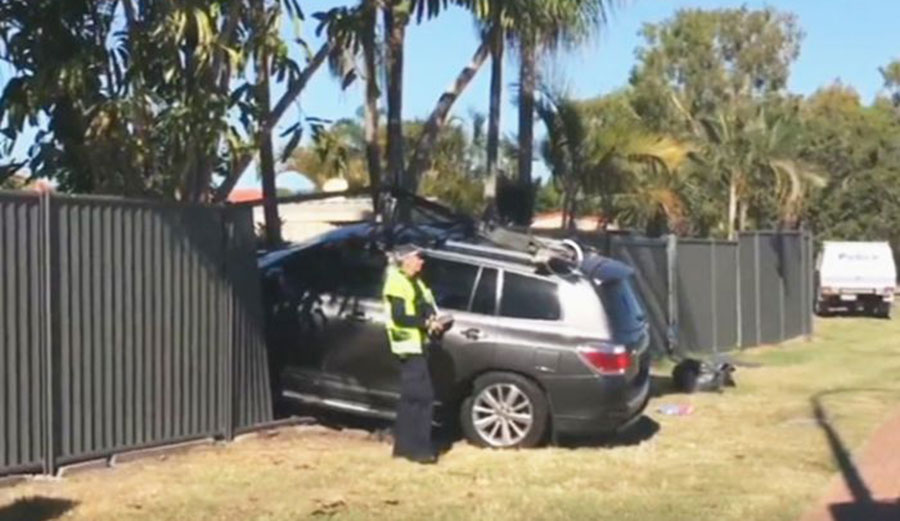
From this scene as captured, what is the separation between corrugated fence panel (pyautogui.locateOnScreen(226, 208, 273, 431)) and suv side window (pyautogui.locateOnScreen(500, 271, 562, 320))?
6.67ft

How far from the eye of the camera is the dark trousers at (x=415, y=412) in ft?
42.2

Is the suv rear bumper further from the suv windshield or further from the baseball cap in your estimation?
the baseball cap

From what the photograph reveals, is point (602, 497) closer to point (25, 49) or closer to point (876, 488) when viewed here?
point (876, 488)

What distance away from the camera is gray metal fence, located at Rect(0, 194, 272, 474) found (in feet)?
37.2

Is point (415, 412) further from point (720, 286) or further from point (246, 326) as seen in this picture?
point (720, 286)

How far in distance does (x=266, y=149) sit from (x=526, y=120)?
828 cm

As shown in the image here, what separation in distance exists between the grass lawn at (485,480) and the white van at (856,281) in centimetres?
2581

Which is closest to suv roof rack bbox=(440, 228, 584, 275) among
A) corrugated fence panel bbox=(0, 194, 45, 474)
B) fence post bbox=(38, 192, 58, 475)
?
fence post bbox=(38, 192, 58, 475)

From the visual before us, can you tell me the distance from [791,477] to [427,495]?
120 inches

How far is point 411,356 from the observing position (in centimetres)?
1293

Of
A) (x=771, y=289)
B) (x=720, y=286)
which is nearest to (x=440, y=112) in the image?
(x=720, y=286)

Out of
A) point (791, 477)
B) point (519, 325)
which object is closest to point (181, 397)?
point (519, 325)

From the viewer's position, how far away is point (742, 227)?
138 ft

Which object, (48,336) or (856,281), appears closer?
(48,336)
